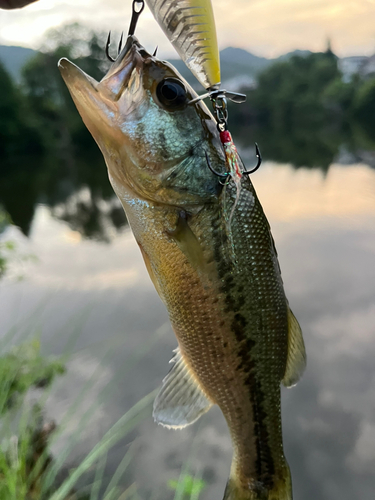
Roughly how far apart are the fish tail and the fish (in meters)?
0.63

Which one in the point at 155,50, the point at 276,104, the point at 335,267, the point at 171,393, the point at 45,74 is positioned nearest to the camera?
the point at 155,50

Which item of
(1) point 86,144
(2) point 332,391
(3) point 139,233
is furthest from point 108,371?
(1) point 86,144

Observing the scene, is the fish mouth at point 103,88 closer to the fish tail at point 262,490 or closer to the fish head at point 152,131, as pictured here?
the fish head at point 152,131

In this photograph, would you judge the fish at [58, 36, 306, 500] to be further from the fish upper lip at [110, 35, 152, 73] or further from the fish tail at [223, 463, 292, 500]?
the fish tail at [223, 463, 292, 500]

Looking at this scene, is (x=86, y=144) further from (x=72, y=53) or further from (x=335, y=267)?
(x=335, y=267)

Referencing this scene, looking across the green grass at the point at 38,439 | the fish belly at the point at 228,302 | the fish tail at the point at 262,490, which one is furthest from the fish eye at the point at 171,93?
the green grass at the point at 38,439

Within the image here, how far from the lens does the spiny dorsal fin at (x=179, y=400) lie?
155 centimetres

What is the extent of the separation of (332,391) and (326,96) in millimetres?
66223

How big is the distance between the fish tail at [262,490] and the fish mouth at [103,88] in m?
1.74

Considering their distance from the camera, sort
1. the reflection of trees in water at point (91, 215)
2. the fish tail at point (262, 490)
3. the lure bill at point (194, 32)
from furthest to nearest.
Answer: the reflection of trees in water at point (91, 215), the fish tail at point (262, 490), the lure bill at point (194, 32)

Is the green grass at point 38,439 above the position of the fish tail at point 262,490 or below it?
below

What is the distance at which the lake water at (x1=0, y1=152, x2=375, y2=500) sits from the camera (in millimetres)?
5492

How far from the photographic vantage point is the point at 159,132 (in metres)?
1.34

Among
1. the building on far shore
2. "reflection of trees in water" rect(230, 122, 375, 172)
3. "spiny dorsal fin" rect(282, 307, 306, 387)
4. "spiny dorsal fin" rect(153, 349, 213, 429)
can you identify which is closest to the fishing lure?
"spiny dorsal fin" rect(282, 307, 306, 387)
